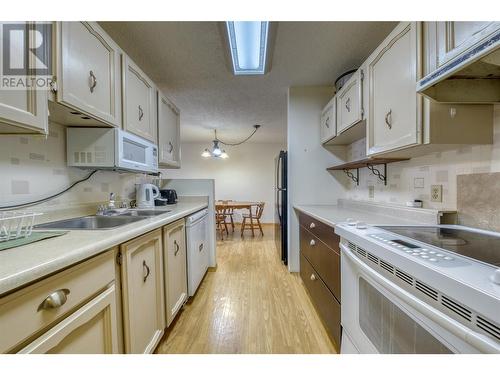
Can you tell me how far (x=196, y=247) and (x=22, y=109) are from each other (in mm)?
1618

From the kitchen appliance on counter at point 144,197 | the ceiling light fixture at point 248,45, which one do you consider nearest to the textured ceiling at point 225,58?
the ceiling light fixture at point 248,45

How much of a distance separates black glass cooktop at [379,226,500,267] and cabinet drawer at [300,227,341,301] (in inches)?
15.0

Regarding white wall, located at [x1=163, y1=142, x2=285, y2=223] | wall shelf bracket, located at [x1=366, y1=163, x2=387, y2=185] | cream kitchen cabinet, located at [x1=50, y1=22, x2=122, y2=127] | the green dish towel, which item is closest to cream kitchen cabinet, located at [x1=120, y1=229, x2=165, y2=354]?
the green dish towel

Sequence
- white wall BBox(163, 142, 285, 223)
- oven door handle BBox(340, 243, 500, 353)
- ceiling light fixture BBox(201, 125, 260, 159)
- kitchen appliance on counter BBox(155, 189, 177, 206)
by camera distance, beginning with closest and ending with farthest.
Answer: oven door handle BBox(340, 243, 500, 353)
kitchen appliance on counter BBox(155, 189, 177, 206)
ceiling light fixture BBox(201, 125, 260, 159)
white wall BBox(163, 142, 285, 223)

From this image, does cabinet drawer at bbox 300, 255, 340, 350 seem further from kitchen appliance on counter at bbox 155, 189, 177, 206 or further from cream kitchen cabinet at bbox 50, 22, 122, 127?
cream kitchen cabinet at bbox 50, 22, 122, 127

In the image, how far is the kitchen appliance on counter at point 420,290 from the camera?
0.49m

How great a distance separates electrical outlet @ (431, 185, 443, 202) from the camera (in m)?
1.30

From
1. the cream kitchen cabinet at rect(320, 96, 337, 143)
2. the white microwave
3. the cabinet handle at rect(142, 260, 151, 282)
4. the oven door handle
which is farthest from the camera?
the cream kitchen cabinet at rect(320, 96, 337, 143)

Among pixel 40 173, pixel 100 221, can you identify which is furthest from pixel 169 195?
pixel 40 173

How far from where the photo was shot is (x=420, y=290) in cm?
63

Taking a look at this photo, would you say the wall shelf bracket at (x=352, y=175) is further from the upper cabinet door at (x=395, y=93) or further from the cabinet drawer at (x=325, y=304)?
the cabinet drawer at (x=325, y=304)
